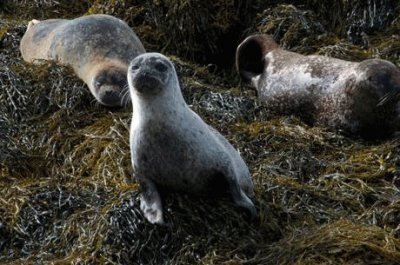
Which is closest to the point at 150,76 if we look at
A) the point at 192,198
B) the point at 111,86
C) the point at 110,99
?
the point at 192,198

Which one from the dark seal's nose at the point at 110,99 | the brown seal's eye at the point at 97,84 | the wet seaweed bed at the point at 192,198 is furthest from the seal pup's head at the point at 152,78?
the brown seal's eye at the point at 97,84

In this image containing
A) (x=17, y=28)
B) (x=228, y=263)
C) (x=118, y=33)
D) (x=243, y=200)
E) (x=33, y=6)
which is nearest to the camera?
(x=228, y=263)

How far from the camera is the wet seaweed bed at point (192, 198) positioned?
4973 millimetres

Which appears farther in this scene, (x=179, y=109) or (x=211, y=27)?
(x=211, y=27)

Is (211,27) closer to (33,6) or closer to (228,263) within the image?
(33,6)

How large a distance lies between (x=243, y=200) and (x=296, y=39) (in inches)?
124

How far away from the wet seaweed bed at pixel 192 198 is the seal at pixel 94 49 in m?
0.13

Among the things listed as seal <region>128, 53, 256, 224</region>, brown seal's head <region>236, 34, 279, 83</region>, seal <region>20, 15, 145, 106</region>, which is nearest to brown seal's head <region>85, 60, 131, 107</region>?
seal <region>20, 15, 145, 106</region>

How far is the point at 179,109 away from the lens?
5.09 m

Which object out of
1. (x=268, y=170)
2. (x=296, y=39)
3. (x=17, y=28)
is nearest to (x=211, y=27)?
(x=296, y=39)

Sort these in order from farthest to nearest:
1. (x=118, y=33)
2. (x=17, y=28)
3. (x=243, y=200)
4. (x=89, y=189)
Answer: (x=17, y=28) → (x=118, y=33) → (x=89, y=189) → (x=243, y=200)

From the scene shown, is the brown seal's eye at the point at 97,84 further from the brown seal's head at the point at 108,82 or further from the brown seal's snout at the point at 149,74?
the brown seal's snout at the point at 149,74

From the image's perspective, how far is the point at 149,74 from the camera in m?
4.94

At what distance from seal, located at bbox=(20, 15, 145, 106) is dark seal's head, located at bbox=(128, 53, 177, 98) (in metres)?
1.99
